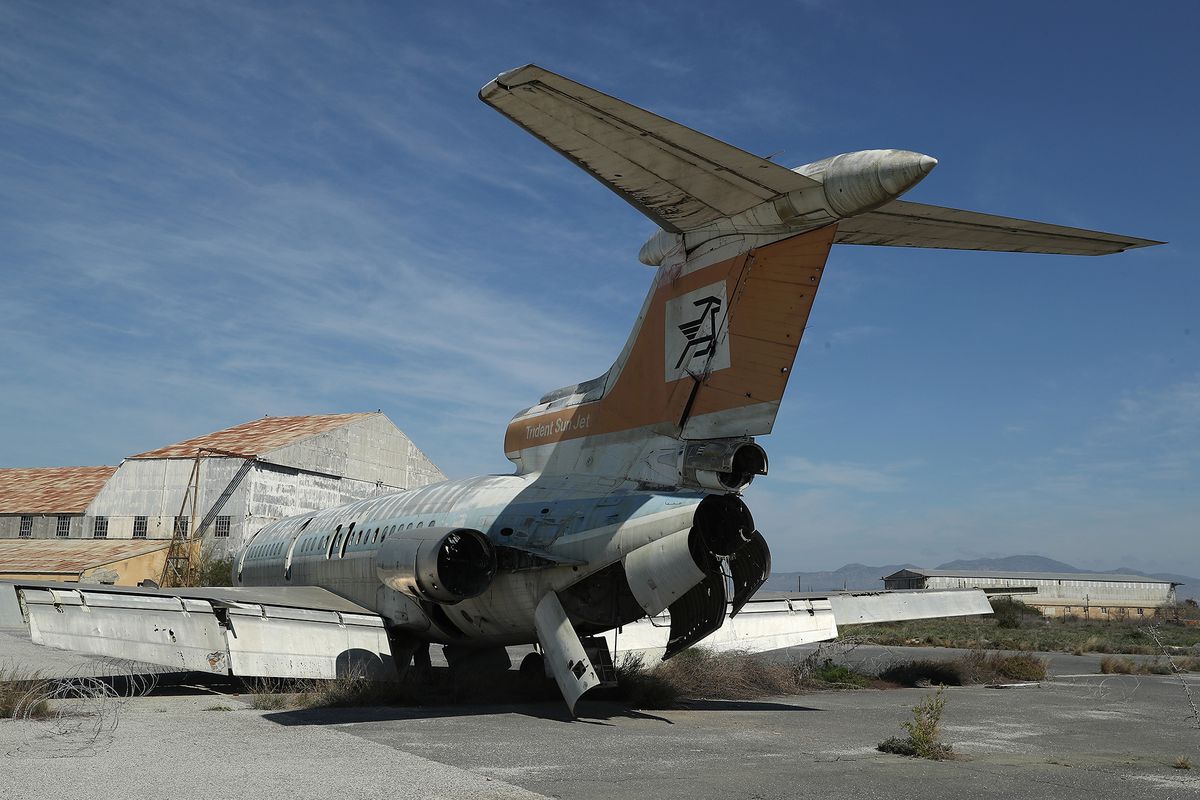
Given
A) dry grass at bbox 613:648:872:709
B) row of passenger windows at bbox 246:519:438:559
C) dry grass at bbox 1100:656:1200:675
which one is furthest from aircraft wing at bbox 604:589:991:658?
dry grass at bbox 1100:656:1200:675

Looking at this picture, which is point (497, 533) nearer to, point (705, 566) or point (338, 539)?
point (705, 566)

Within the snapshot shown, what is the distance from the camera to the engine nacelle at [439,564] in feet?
35.6

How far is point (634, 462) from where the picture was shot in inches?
439

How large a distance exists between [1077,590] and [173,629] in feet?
228

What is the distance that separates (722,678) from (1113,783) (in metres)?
7.50

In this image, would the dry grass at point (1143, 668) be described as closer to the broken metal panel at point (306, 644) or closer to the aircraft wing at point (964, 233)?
the aircraft wing at point (964, 233)

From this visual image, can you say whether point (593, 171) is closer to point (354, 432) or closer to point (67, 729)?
point (67, 729)

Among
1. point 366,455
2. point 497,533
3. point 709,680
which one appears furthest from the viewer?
point 366,455

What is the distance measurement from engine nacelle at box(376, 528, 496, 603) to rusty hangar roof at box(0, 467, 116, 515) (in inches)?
1295

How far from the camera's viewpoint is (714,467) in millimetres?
10125

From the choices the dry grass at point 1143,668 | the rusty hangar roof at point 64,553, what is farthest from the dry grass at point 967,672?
the rusty hangar roof at point 64,553

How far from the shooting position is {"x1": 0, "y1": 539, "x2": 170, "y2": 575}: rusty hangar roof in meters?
34.2

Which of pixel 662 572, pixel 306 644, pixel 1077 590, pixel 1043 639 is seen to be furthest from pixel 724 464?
pixel 1077 590

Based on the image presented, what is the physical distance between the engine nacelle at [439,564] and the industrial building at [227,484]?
25.7 m
